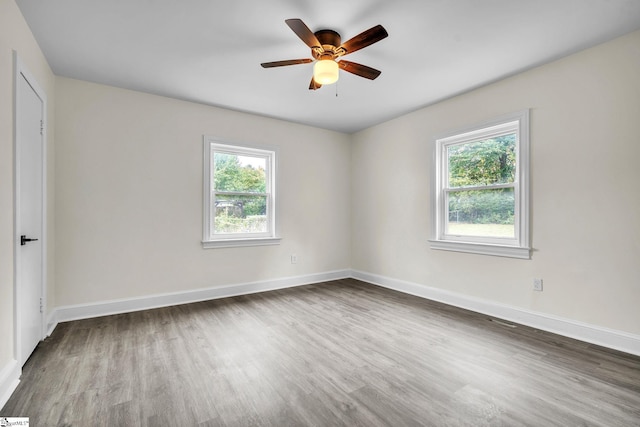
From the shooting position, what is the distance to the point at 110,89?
343 centimetres

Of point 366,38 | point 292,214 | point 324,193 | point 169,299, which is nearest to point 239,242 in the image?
point 292,214

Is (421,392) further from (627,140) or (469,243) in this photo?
(627,140)

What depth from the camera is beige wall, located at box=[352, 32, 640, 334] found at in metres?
2.51

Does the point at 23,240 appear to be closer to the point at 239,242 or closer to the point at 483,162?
the point at 239,242

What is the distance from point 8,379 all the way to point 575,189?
183 inches

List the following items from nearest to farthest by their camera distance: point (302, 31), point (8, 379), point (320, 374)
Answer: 1. point (8, 379)
2. point (302, 31)
3. point (320, 374)

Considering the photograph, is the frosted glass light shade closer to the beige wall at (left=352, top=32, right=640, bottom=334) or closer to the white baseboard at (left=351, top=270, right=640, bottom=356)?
the beige wall at (left=352, top=32, right=640, bottom=334)

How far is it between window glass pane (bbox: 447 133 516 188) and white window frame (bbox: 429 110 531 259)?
0.07 m

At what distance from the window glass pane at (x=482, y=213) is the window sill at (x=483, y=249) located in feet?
0.52

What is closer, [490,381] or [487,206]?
A: [490,381]

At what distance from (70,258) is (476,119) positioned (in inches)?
192

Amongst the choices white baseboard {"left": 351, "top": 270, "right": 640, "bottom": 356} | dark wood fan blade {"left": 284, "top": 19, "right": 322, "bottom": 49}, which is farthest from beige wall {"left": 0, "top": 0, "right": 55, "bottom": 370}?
white baseboard {"left": 351, "top": 270, "right": 640, "bottom": 356}

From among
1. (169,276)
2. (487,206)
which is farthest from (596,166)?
(169,276)

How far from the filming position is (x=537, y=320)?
3.01 m
